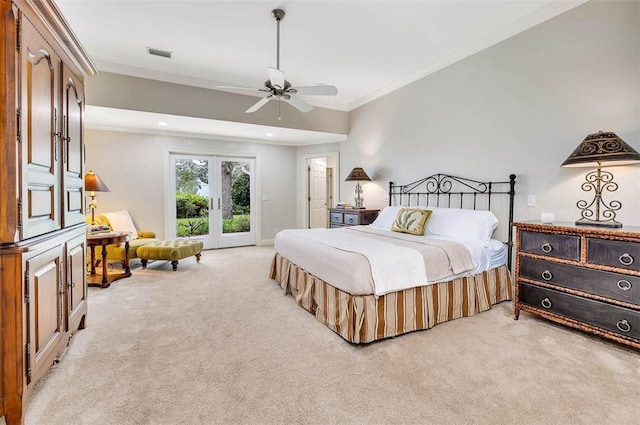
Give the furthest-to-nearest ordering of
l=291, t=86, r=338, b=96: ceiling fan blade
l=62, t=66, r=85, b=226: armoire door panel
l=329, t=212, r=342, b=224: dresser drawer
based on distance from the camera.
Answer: l=329, t=212, r=342, b=224: dresser drawer < l=291, t=86, r=338, b=96: ceiling fan blade < l=62, t=66, r=85, b=226: armoire door panel

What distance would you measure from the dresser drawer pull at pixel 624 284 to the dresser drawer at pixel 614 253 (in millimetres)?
A: 98

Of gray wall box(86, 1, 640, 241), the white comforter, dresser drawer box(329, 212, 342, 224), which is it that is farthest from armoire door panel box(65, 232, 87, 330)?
dresser drawer box(329, 212, 342, 224)

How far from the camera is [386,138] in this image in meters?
5.18

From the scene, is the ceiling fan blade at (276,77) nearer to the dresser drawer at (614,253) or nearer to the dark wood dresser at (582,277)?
the dark wood dresser at (582,277)

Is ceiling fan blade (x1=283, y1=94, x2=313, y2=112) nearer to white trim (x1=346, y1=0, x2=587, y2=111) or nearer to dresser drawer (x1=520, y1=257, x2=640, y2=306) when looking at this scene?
white trim (x1=346, y1=0, x2=587, y2=111)

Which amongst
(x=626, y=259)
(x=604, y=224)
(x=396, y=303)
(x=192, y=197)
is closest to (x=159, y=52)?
(x=192, y=197)

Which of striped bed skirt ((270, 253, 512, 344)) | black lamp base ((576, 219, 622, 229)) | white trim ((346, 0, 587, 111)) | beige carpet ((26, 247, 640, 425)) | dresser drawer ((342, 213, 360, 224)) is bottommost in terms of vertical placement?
beige carpet ((26, 247, 640, 425))

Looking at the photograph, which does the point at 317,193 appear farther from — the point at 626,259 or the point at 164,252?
the point at 626,259

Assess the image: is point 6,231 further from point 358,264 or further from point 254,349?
point 358,264

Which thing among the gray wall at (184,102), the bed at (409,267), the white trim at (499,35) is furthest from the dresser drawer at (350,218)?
the white trim at (499,35)

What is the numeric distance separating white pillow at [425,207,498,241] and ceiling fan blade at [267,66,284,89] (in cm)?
229

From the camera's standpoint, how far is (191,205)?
6.32 meters

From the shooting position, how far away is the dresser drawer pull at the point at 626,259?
210cm

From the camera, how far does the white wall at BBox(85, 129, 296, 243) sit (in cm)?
539
